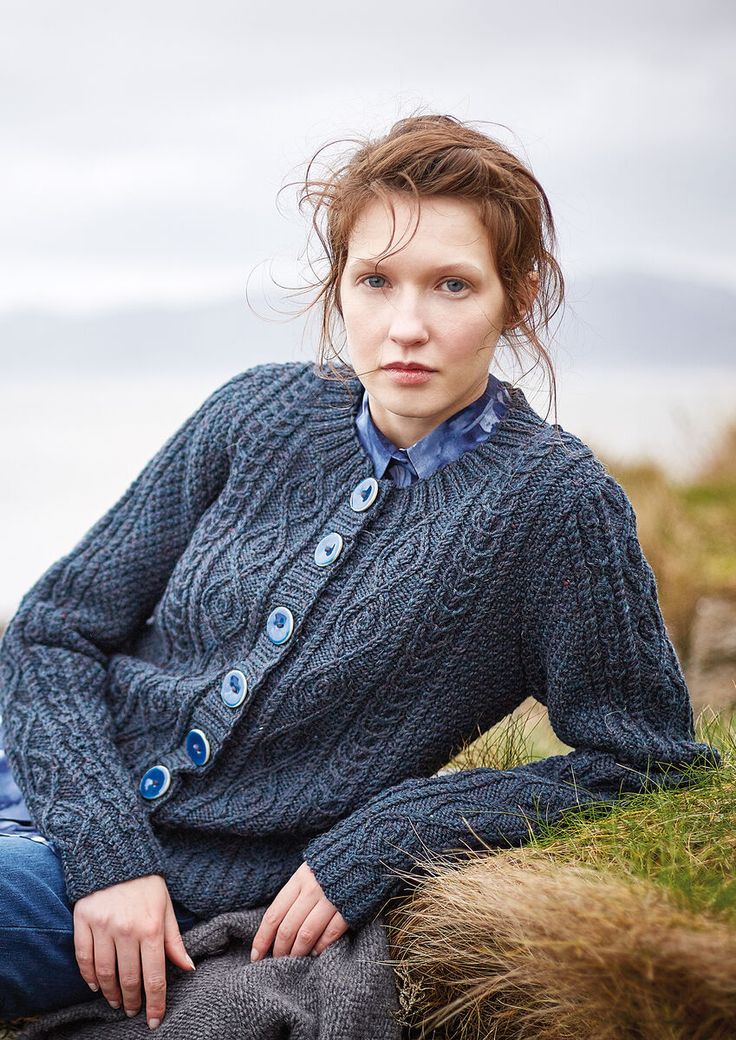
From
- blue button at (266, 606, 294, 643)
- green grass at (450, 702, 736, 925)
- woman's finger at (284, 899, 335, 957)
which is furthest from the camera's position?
blue button at (266, 606, 294, 643)

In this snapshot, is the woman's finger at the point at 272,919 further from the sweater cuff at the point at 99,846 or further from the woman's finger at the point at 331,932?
the sweater cuff at the point at 99,846

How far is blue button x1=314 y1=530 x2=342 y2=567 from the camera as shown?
192 centimetres

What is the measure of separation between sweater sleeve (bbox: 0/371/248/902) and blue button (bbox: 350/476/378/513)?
277 mm

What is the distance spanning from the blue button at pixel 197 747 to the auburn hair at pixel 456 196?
721mm

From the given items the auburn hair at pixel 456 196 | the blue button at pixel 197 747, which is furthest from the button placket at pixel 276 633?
the auburn hair at pixel 456 196

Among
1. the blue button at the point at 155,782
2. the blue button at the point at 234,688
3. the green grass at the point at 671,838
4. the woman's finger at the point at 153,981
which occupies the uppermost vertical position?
the blue button at the point at 234,688

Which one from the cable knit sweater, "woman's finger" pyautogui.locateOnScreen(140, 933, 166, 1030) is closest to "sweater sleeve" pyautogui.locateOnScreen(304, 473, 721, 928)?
the cable knit sweater

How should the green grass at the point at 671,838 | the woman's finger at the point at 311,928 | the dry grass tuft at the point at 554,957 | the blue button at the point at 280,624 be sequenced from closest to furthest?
the dry grass tuft at the point at 554,957 < the green grass at the point at 671,838 < the woman's finger at the point at 311,928 < the blue button at the point at 280,624

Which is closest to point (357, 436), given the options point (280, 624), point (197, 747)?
point (280, 624)

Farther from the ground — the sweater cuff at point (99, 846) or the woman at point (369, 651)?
the woman at point (369, 651)

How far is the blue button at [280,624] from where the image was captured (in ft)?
6.23

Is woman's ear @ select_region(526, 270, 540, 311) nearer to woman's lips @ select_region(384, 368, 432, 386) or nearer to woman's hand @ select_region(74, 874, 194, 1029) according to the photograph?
woman's lips @ select_region(384, 368, 432, 386)

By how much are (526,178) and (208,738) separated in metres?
1.04

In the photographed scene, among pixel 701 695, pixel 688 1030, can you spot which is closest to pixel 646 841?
pixel 688 1030
